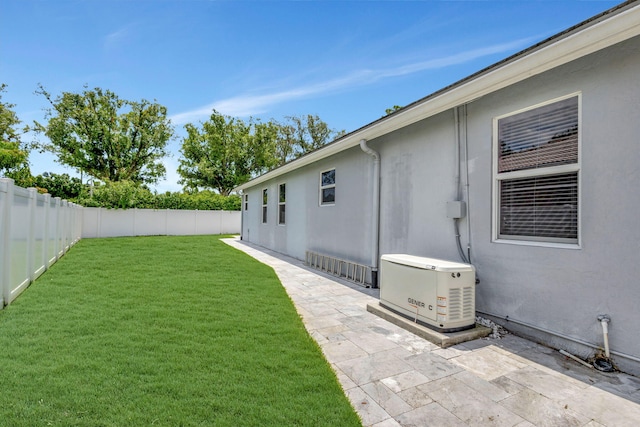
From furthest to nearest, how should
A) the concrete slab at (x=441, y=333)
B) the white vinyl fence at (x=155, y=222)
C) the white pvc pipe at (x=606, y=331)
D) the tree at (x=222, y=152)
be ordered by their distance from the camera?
the tree at (x=222, y=152), the white vinyl fence at (x=155, y=222), the concrete slab at (x=441, y=333), the white pvc pipe at (x=606, y=331)

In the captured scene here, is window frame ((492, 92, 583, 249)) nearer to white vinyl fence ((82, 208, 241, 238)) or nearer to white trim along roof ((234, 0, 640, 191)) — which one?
white trim along roof ((234, 0, 640, 191))

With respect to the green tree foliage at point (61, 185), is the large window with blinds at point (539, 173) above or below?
below

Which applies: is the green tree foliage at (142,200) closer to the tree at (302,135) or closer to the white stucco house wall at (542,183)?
the tree at (302,135)

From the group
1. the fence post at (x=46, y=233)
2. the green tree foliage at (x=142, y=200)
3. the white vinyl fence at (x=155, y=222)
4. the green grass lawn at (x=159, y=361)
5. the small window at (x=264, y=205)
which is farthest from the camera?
the green tree foliage at (x=142, y=200)

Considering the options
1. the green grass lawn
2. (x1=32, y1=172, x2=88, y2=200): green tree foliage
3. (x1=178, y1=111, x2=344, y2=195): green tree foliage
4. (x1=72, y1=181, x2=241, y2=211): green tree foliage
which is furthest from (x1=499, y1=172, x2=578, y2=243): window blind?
(x1=178, y1=111, x2=344, y2=195): green tree foliage

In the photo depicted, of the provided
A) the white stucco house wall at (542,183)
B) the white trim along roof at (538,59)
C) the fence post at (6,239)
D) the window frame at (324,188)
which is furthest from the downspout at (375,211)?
the fence post at (6,239)

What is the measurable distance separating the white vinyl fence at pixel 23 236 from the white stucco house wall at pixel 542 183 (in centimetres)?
534

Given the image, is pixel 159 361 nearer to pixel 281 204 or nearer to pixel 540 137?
pixel 540 137

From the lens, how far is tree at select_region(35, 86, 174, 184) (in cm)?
2262

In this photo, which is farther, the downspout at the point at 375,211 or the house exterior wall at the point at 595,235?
the downspout at the point at 375,211

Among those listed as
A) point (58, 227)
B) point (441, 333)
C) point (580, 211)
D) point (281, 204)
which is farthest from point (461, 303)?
point (58, 227)

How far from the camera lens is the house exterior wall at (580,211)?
261 centimetres

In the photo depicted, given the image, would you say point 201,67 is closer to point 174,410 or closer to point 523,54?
point 523,54

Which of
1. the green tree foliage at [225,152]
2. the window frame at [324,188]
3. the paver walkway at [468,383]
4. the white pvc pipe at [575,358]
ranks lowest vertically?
the paver walkway at [468,383]
